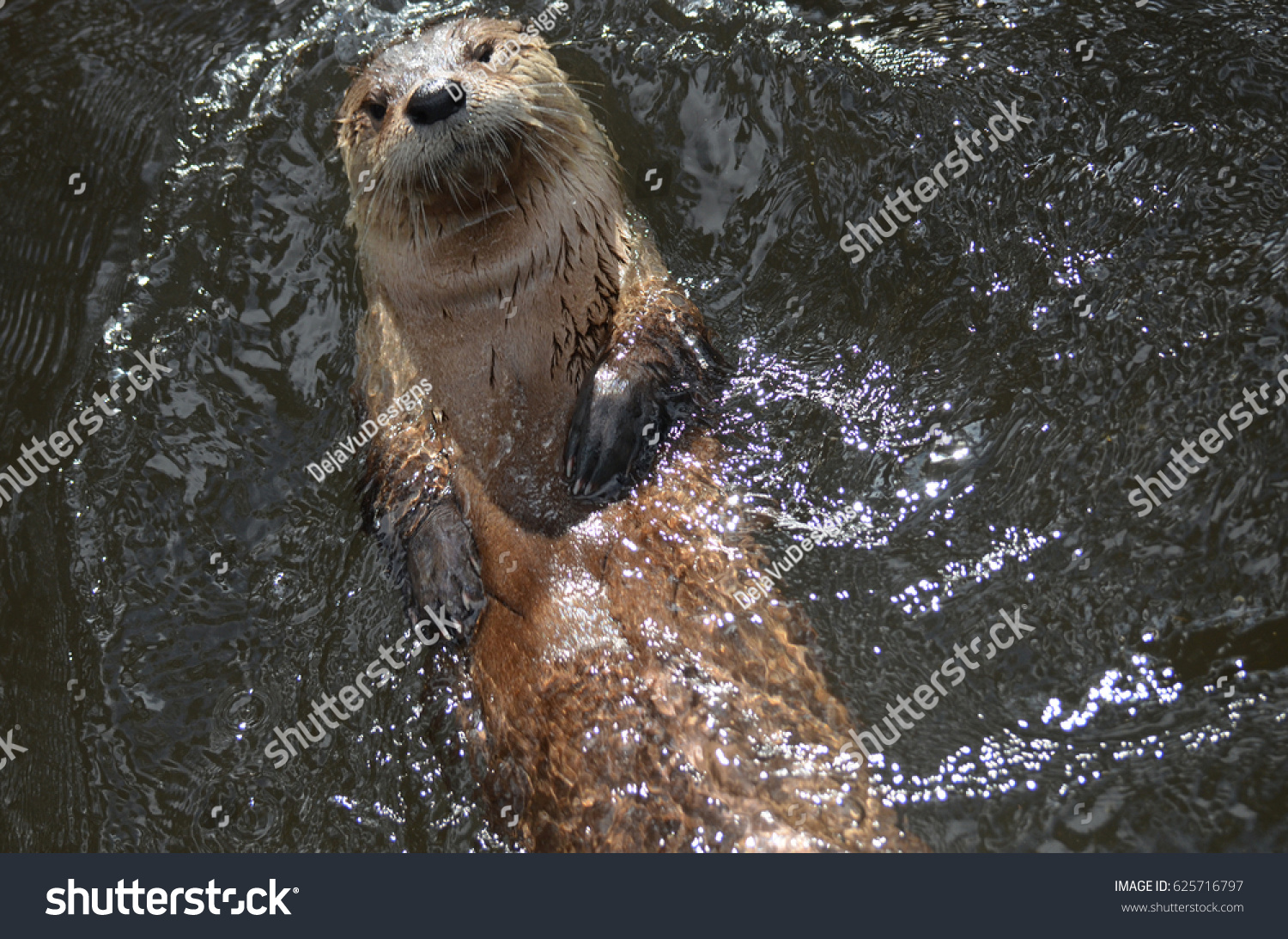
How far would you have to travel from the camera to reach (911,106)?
12.1ft

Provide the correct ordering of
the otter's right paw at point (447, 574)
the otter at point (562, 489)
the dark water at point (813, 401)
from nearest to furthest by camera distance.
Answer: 1. the otter at point (562, 489)
2. the dark water at point (813, 401)
3. the otter's right paw at point (447, 574)

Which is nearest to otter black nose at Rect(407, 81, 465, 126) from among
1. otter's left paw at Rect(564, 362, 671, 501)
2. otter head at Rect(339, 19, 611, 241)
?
otter head at Rect(339, 19, 611, 241)

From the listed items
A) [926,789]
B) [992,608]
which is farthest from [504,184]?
[926,789]

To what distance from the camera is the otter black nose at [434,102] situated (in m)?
2.85

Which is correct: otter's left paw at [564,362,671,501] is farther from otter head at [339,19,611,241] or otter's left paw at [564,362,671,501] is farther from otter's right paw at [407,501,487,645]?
otter head at [339,19,611,241]

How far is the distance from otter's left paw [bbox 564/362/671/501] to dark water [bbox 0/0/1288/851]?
284 mm

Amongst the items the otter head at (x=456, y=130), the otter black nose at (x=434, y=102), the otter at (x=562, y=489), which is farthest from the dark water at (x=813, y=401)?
the otter black nose at (x=434, y=102)

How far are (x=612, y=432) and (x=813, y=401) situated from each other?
622mm

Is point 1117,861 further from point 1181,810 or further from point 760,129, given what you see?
point 760,129

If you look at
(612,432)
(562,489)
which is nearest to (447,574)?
(562,489)

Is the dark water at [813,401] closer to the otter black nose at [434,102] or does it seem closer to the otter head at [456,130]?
the otter head at [456,130]

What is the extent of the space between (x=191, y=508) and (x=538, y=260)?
1324 millimetres

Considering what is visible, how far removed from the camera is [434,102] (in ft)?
9.36

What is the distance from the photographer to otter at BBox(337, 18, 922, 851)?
2391 mm
